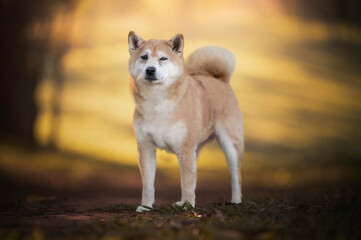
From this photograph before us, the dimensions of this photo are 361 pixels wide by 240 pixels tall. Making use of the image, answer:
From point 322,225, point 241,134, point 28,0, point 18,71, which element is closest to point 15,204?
point 241,134

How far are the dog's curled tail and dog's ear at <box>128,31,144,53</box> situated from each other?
1.24m

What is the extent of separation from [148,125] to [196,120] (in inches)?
25.7

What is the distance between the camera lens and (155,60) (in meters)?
4.98

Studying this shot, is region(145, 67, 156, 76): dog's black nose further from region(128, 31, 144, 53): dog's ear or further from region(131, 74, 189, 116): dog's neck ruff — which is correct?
region(128, 31, 144, 53): dog's ear

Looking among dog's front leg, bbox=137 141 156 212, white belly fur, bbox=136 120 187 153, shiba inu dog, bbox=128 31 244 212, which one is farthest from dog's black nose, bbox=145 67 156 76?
dog's front leg, bbox=137 141 156 212

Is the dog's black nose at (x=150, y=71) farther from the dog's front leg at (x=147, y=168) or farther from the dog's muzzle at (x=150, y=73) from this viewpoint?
the dog's front leg at (x=147, y=168)

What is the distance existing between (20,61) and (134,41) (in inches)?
320

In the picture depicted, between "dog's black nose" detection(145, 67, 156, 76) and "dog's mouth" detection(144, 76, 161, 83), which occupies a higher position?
"dog's black nose" detection(145, 67, 156, 76)

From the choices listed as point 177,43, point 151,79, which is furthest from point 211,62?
point 151,79

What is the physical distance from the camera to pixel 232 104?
621 centimetres

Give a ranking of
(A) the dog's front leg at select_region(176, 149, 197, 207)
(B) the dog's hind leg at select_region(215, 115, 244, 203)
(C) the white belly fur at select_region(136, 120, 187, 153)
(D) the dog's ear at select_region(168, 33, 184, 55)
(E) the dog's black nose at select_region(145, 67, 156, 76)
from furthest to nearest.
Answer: (B) the dog's hind leg at select_region(215, 115, 244, 203) → (D) the dog's ear at select_region(168, 33, 184, 55) → (A) the dog's front leg at select_region(176, 149, 197, 207) → (C) the white belly fur at select_region(136, 120, 187, 153) → (E) the dog's black nose at select_region(145, 67, 156, 76)

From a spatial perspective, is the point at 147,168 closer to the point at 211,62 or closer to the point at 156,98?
the point at 156,98

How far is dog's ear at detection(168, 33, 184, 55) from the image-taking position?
5254 millimetres

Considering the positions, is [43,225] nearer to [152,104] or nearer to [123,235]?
[123,235]
